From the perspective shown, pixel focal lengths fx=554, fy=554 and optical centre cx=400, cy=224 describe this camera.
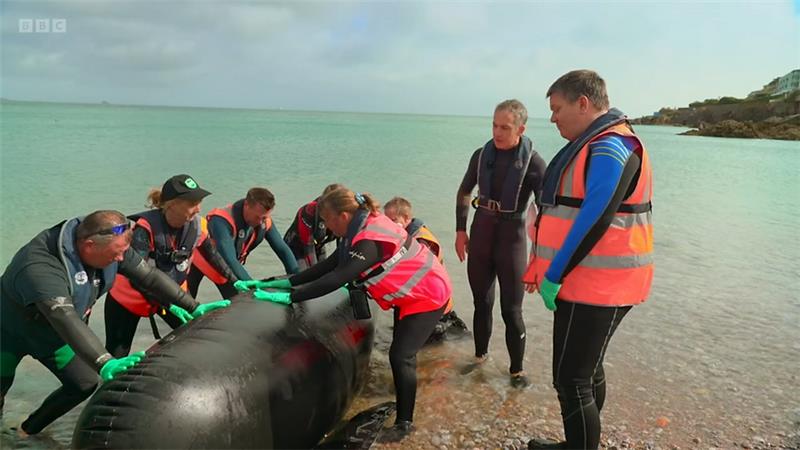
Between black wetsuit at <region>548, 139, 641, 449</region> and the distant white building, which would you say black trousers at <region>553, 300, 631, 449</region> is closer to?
black wetsuit at <region>548, 139, 641, 449</region>

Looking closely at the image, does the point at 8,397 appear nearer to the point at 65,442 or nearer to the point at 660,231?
the point at 65,442

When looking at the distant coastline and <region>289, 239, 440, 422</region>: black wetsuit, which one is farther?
the distant coastline

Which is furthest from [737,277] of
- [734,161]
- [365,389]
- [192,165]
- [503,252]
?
[734,161]

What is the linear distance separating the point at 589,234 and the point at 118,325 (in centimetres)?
323

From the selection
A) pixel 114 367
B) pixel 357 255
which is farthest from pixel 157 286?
pixel 357 255

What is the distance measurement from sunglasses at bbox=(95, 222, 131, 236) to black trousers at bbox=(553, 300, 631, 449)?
2.22 metres

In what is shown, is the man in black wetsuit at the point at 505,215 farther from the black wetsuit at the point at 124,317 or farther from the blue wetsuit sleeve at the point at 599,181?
the black wetsuit at the point at 124,317

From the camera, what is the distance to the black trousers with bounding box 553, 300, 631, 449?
2633mm

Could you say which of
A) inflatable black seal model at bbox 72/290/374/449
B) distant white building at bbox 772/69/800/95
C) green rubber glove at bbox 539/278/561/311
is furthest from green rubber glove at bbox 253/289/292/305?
distant white building at bbox 772/69/800/95

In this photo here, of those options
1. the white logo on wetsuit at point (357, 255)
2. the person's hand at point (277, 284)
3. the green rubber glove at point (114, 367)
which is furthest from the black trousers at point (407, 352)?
the green rubber glove at point (114, 367)

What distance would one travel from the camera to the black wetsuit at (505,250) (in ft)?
13.6

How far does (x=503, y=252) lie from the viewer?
4.16 metres

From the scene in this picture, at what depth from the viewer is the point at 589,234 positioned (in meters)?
2.49

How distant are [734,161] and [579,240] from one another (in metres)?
29.5
